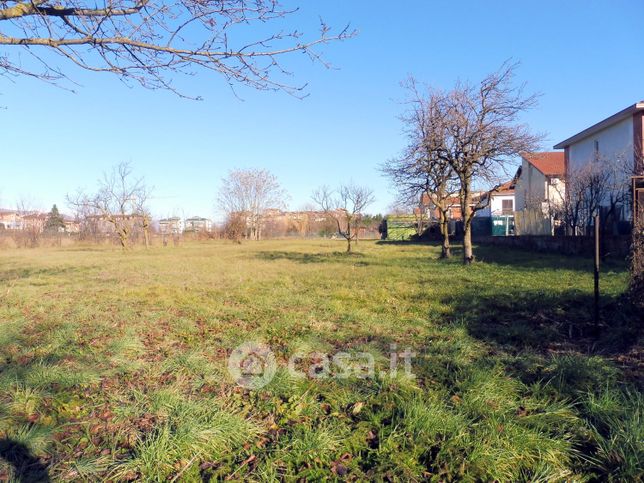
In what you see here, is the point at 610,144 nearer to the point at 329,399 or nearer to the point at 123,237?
the point at 329,399

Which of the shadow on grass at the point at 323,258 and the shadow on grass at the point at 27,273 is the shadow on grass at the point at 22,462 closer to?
the shadow on grass at the point at 27,273

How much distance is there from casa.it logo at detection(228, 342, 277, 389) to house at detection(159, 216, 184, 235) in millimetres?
48999

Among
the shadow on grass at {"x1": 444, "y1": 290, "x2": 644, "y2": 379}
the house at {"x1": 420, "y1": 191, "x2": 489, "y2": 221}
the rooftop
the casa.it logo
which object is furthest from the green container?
the casa.it logo

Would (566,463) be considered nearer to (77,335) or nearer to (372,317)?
(372,317)

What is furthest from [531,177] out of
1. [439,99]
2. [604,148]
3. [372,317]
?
[372,317]

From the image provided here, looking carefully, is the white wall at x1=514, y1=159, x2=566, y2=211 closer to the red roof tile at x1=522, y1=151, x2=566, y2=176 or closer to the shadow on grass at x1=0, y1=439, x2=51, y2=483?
the red roof tile at x1=522, y1=151, x2=566, y2=176

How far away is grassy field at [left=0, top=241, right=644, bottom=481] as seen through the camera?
2.40 metres

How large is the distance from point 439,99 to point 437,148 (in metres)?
1.76

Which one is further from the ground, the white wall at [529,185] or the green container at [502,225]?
the white wall at [529,185]

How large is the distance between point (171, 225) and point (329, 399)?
57999 millimetres

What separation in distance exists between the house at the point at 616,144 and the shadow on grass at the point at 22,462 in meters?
17.5

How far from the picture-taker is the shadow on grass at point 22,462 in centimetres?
231

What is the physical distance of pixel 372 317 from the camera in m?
6.11

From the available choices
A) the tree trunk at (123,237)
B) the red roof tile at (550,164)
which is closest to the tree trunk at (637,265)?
the red roof tile at (550,164)
